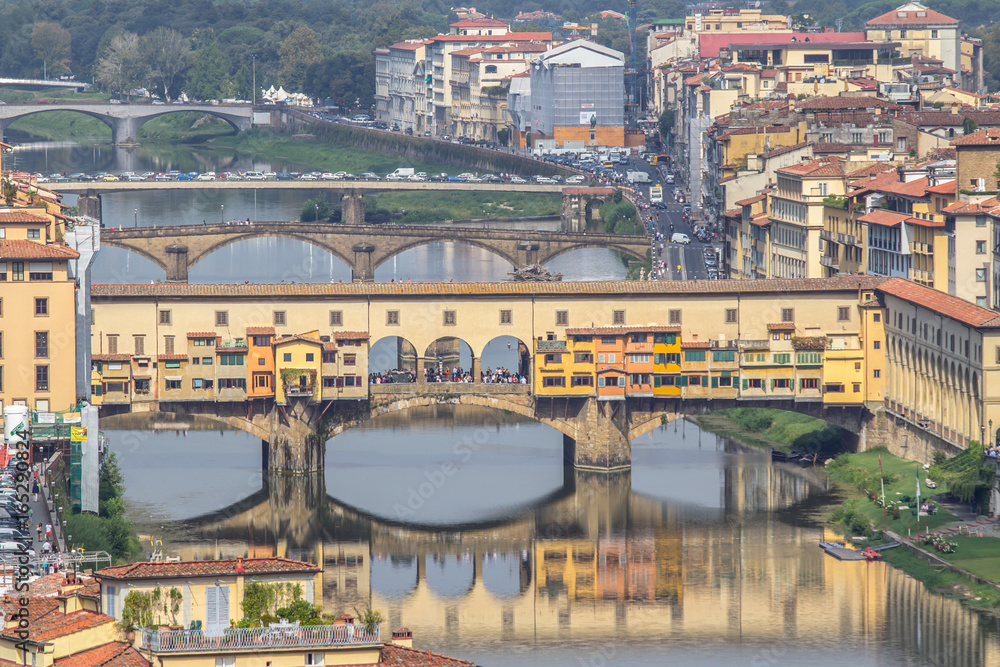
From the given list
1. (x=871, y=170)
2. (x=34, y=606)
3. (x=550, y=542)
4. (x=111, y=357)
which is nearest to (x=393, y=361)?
(x=111, y=357)

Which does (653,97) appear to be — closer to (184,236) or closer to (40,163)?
(40,163)

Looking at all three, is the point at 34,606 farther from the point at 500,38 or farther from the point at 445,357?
the point at 500,38

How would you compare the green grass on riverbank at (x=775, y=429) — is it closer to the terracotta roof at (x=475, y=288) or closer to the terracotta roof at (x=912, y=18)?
the terracotta roof at (x=475, y=288)

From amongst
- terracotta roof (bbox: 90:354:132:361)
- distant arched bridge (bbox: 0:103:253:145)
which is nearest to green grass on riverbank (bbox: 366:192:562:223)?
distant arched bridge (bbox: 0:103:253:145)

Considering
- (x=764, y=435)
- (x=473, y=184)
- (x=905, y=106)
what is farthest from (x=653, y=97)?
(x=764, y=435)

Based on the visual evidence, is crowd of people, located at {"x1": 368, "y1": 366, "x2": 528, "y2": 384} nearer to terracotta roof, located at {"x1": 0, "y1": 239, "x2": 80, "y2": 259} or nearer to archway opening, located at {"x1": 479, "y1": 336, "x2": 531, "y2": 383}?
archway opening, located at {"x1": 479, "y1": 336, "x2": 531, "y2": 383}

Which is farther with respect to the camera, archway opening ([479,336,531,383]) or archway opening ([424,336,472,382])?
archway opening ([424,336,472,382])
